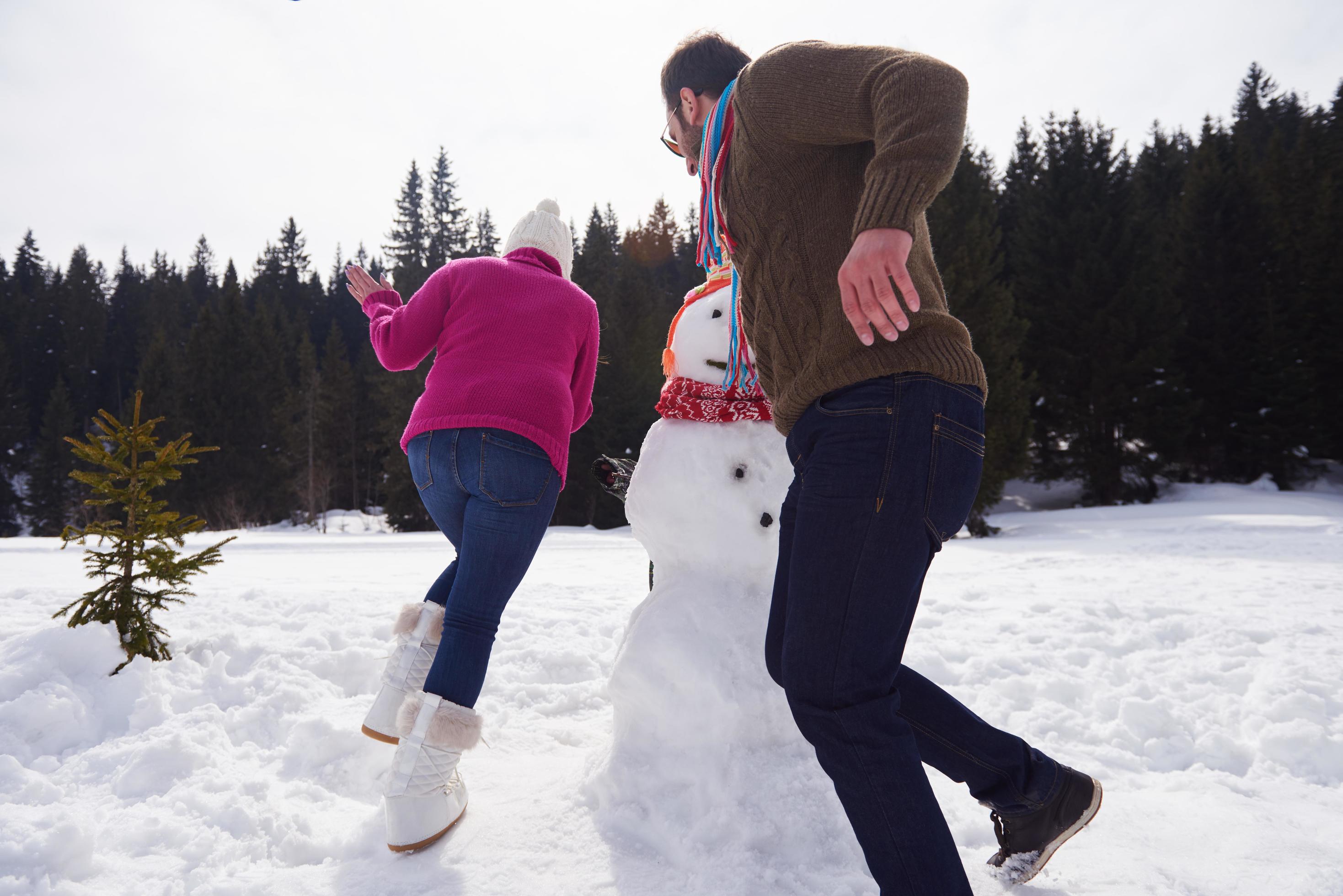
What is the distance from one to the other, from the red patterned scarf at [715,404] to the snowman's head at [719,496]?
Answer: 0.03 metres

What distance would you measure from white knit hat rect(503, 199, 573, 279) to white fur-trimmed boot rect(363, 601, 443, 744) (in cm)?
126

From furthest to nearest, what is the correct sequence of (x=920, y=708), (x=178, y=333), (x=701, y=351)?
(x=178, y=333) → (x=701, y=351) → (x=920, y=708)

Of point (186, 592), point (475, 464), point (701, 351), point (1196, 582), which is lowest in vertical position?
point (1196, 582)

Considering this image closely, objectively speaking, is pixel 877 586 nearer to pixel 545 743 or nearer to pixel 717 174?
→ pixel 717 174

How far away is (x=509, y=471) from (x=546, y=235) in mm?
886

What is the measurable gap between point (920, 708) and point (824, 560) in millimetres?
592

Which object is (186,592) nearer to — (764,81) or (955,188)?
(764,81)

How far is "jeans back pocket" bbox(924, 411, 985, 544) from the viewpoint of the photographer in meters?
1.28

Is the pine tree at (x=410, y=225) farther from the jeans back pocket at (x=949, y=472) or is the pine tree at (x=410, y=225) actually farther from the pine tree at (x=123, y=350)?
the jeans back pocket at (x=949, y=472)

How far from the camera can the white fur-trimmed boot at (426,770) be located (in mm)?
1999

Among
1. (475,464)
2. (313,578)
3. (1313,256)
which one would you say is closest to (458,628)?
(475,464)

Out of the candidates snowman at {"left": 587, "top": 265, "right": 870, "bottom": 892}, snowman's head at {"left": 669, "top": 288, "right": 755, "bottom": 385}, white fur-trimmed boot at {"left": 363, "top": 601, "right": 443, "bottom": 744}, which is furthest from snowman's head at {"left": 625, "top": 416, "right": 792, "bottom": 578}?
white fur-trimmed boot at {"left": 363, "top": 601, "right": 443, "bottom": 744}

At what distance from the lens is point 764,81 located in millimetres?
1365

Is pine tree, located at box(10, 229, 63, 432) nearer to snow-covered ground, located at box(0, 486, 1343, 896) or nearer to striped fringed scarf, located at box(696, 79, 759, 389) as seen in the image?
snow-covered ground, located at box(0, 486, 1343, 896)
